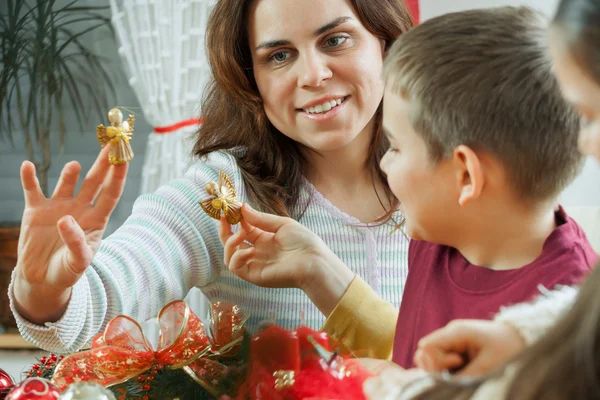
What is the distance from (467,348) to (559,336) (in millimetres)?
162

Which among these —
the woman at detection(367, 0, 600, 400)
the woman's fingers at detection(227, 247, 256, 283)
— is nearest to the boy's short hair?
the woman at detection(367, 0, 600, 400)

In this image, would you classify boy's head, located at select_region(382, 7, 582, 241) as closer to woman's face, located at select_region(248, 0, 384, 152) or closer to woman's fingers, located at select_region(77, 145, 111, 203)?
woman's fingers, located at select_region(77, 145, 111, 203)

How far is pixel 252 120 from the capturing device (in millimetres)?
1634

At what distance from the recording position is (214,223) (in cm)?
149

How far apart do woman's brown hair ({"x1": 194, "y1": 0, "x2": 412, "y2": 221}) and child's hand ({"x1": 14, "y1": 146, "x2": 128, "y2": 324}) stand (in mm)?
547

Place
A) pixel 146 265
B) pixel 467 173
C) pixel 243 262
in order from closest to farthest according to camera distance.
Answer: pixel 467 173 → pixel 243 262 → pixel 146 265

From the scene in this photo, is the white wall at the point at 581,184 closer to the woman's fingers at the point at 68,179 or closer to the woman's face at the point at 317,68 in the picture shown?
the woman's face at the point at 317,68

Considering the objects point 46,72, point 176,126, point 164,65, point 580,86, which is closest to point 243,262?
point 580,86

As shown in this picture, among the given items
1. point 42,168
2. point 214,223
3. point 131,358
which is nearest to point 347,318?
point 131,358

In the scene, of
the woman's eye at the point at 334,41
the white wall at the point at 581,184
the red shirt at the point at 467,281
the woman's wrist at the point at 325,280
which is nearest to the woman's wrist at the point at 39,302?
the woman's wrist at the point at 325,280

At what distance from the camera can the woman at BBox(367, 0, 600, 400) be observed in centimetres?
46

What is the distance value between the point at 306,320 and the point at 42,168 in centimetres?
231

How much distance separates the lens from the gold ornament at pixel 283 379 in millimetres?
761

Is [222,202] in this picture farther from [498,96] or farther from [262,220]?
[498,96]
